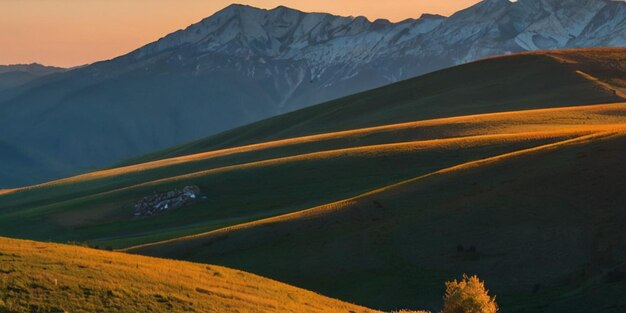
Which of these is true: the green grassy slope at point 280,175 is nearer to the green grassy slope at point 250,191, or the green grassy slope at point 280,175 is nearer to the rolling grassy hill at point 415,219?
the green grassy slope at point 250,191

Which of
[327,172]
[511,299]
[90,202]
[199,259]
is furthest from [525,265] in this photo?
[90,202]

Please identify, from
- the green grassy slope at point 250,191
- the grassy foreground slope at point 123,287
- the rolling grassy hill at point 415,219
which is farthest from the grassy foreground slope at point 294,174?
the grassy foreground slope at point 123,287

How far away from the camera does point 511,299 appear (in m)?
56.5

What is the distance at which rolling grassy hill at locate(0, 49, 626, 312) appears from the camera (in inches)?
2357

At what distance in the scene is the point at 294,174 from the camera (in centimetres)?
11938

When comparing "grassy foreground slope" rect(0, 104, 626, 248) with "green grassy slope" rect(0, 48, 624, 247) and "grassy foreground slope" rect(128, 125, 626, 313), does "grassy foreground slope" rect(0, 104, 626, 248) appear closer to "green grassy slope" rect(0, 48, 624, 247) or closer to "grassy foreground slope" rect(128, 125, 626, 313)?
"green grassy slope" rect(0, 48, 624, 247)

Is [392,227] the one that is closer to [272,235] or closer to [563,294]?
[272,235]

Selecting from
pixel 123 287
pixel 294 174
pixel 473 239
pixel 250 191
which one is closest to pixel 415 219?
pixel 473 239

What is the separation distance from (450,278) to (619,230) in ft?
43.7

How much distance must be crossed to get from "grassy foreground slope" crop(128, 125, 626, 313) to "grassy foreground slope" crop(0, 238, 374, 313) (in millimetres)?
13923

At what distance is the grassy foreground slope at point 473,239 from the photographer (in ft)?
190

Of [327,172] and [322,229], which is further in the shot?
[327,172]

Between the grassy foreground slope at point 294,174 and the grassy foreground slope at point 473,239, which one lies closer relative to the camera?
the grassy foreground slope at point 473,239

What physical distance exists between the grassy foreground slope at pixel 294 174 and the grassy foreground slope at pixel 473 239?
18.3 metres
